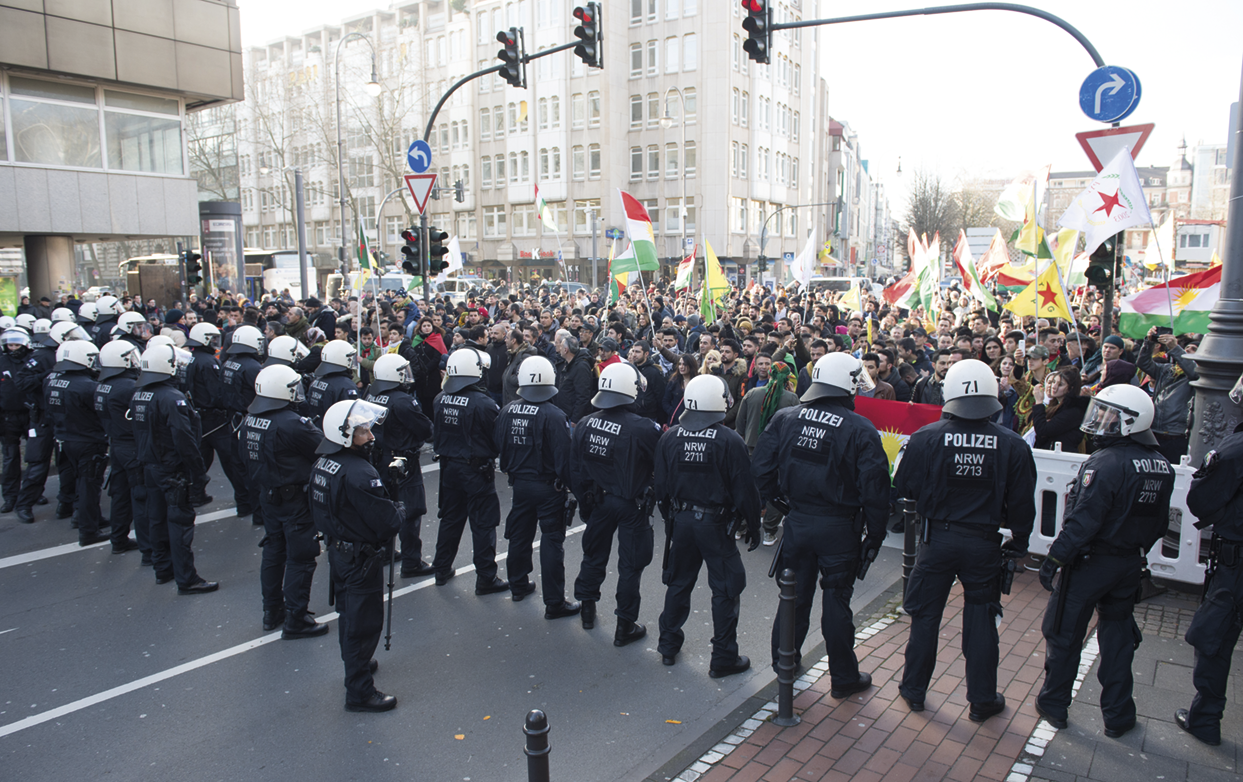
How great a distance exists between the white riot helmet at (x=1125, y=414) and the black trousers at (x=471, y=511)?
180 inches

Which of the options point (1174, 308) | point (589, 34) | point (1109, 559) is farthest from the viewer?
point (589, 34)

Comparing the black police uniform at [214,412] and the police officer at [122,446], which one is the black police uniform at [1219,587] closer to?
the police officer at [122,446]

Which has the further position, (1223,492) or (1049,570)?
(1049,570)

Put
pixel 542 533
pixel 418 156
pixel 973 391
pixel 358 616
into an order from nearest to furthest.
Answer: pixel 973 391 < pixel 358 616 < pixel 542 533 < pixel 418 156

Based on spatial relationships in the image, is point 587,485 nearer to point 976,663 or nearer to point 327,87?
point 976,663

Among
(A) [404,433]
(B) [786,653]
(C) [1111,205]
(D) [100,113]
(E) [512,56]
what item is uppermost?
(D) [100,113]

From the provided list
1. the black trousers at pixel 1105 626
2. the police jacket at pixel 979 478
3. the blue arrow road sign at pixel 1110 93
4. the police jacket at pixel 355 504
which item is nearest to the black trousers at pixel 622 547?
the police jacket at pixel 355 504

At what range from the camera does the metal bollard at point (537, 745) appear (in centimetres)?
298

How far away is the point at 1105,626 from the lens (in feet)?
15.3

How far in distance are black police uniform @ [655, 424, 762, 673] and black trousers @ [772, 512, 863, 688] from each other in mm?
344

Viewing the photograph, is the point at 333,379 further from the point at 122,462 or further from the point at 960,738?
the point at 960,738

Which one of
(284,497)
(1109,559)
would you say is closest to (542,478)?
(284,497)

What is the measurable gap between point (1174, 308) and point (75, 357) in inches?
479

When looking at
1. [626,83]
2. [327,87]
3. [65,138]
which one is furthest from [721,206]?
[65,138]
